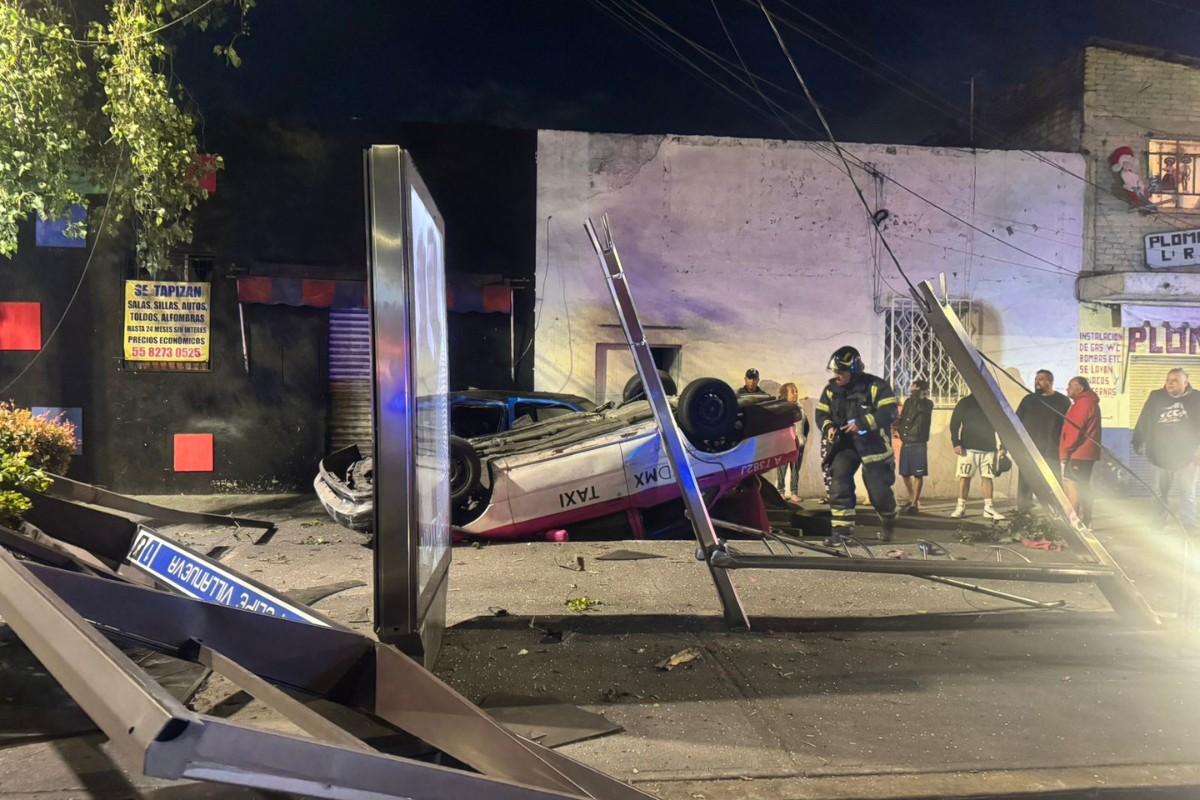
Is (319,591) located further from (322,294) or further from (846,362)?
(322,294)

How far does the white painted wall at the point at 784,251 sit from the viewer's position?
11.2 m

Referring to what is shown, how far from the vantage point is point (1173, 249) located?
460 inches

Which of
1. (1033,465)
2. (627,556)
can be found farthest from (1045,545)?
(627,556)

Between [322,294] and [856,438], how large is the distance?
7.36 meters

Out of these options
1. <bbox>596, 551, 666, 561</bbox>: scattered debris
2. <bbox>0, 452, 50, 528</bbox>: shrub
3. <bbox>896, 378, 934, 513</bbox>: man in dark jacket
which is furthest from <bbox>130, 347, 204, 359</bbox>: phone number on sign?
<bbox>896, 378, 934, 513</bbox>: man in dark jacket

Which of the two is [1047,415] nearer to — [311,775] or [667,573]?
[667,573]

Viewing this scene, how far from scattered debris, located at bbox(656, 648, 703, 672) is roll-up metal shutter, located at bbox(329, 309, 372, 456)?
7690 mm

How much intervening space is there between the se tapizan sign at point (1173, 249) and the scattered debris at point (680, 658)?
38.8ft

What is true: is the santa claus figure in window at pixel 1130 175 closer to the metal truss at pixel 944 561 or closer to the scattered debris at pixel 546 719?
the metal truss at pixel 944 561

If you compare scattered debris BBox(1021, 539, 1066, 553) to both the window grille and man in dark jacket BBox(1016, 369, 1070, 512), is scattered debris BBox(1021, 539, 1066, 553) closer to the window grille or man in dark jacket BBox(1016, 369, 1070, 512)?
man in dark jacket BBox(1016, 369, 1070, 512)

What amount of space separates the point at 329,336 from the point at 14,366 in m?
4.18

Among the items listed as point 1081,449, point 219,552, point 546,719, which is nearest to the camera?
point 546,719

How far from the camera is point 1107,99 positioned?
462 inches

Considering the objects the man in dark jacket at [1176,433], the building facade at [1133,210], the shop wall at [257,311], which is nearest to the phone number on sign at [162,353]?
the shop wall at [257,311]
